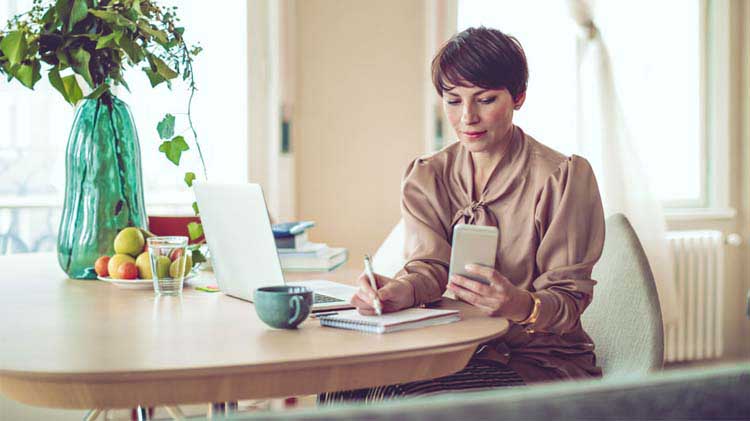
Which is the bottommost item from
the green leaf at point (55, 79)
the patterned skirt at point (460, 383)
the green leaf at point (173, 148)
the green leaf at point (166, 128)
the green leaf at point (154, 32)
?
the patterned skirt at point (460, 383)

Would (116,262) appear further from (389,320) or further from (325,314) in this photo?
(389,320)

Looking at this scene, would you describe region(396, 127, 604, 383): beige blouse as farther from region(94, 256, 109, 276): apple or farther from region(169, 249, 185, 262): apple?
region(94, 256, 109, 276): apple

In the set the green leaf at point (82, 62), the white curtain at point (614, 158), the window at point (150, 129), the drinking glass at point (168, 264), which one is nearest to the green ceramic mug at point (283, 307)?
the drinking glass at point (168, 264)

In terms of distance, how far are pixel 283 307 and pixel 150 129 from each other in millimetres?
2111

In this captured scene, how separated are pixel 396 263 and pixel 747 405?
1.83 meters

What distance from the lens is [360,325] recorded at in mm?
1271

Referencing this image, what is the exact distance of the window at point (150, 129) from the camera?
3000 millimetres

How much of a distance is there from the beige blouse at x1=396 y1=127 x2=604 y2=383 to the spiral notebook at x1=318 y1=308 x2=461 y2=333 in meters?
0.17

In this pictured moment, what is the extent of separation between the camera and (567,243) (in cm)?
157

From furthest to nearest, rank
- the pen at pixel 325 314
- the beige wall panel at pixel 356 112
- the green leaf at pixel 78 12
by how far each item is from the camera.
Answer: the beige wall panel at pixel 356 112 < the green leaf at pixel 78 12 < the pen at pixel 325 314

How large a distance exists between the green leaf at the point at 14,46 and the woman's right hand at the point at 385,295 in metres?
0.85

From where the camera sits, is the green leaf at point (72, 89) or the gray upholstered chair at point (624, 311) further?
the green leaf at point (72, 89)

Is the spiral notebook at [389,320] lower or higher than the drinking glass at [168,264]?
lower

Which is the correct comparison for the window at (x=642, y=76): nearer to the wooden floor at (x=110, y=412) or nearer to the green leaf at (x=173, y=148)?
the wooden floor at (x=110, y=412)
